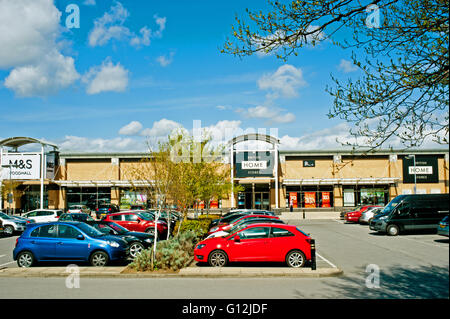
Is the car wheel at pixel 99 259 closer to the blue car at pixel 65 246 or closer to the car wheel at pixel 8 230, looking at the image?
the blue car at pixel 65 246

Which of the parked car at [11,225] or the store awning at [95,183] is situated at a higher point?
the store awning at [95,183]

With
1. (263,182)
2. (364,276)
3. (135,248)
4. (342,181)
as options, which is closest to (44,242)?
(135,248)

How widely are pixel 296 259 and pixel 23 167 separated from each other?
42.4 metres

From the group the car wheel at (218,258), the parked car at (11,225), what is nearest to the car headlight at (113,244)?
the car wheel at (218,258)

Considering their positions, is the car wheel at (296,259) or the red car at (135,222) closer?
the car wheel at (296,259)

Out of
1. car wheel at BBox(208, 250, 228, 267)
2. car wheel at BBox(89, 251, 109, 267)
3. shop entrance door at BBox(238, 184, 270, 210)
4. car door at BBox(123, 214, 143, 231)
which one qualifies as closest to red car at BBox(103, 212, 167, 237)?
car door at BBox(123, 214, 143, 231)

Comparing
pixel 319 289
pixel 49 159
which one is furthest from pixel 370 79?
pixel 49 159

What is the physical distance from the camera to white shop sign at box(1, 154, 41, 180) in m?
46.2

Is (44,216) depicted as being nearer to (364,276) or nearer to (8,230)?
(8,230)

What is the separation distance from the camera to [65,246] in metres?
13.4

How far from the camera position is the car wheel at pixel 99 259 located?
43.8 feet

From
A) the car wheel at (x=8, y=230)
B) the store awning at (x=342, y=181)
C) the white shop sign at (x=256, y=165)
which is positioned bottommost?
the car wheel at (x=8, y=230)

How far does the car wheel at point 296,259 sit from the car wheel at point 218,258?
212 centimetres
